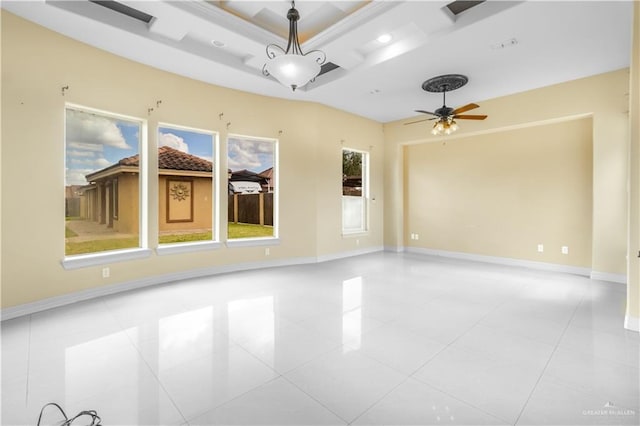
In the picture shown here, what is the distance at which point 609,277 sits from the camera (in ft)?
15.4

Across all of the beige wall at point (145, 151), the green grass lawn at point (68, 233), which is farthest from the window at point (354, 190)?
the green grass lawn at point (68, 233)

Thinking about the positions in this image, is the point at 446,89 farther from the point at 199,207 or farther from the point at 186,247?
the point at 186,247

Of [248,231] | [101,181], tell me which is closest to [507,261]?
[248,231]

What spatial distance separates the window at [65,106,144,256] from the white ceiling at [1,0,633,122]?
3.37ft

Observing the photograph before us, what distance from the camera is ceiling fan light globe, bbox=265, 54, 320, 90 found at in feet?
9.15

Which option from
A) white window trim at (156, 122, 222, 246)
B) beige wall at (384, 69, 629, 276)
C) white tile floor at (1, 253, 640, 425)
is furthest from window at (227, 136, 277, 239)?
beige wall at (384, 69, 629, 276)

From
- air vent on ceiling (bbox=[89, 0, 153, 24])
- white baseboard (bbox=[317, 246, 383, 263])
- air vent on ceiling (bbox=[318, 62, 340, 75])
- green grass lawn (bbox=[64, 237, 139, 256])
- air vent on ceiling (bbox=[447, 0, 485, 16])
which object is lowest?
white baseboard (bbox=[317, 246, 383, 263])

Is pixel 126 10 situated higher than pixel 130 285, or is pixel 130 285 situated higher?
pixel 126 10

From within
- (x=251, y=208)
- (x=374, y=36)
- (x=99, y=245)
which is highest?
(x=374, y=36)

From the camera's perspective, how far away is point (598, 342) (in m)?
2.66

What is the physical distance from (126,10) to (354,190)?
5.30m

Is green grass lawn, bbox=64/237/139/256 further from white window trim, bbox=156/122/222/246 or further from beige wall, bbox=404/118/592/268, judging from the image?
beige wall, bbox=404/118/592/268

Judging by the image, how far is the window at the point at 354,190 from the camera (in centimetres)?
711

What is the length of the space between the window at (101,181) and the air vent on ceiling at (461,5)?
15.0ft
